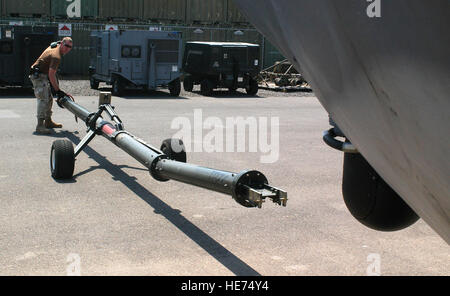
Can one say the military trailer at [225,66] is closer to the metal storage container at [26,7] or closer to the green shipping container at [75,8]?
the green shipping container at [75,8]

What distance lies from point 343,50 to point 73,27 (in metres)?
26.6

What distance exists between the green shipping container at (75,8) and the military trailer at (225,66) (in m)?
7.95

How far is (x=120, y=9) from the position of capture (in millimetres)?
28094

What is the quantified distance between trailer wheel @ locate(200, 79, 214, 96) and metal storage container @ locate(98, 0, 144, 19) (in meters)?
8.83

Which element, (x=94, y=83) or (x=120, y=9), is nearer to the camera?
(x=94, y=83)

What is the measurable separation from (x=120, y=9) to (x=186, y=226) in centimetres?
2374

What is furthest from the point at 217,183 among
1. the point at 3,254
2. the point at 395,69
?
the point at 395,69

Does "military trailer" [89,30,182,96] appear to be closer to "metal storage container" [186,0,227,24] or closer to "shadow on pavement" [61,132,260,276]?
"metal storage container" [186,0,227,24]

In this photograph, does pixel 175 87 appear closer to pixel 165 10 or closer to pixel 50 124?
pixel 50 124

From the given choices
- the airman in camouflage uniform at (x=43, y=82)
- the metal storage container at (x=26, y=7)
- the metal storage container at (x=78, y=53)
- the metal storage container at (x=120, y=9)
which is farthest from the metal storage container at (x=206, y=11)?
the airman in camouflage uniform at (x=43, y=82)

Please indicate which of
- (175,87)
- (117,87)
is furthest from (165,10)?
(117,87)

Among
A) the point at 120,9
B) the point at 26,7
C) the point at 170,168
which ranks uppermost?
the point at 120,9

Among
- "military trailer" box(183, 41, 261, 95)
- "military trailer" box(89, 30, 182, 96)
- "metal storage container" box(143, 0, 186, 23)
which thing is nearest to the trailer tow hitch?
"military trailer" box(89, 30, 182, 96)
